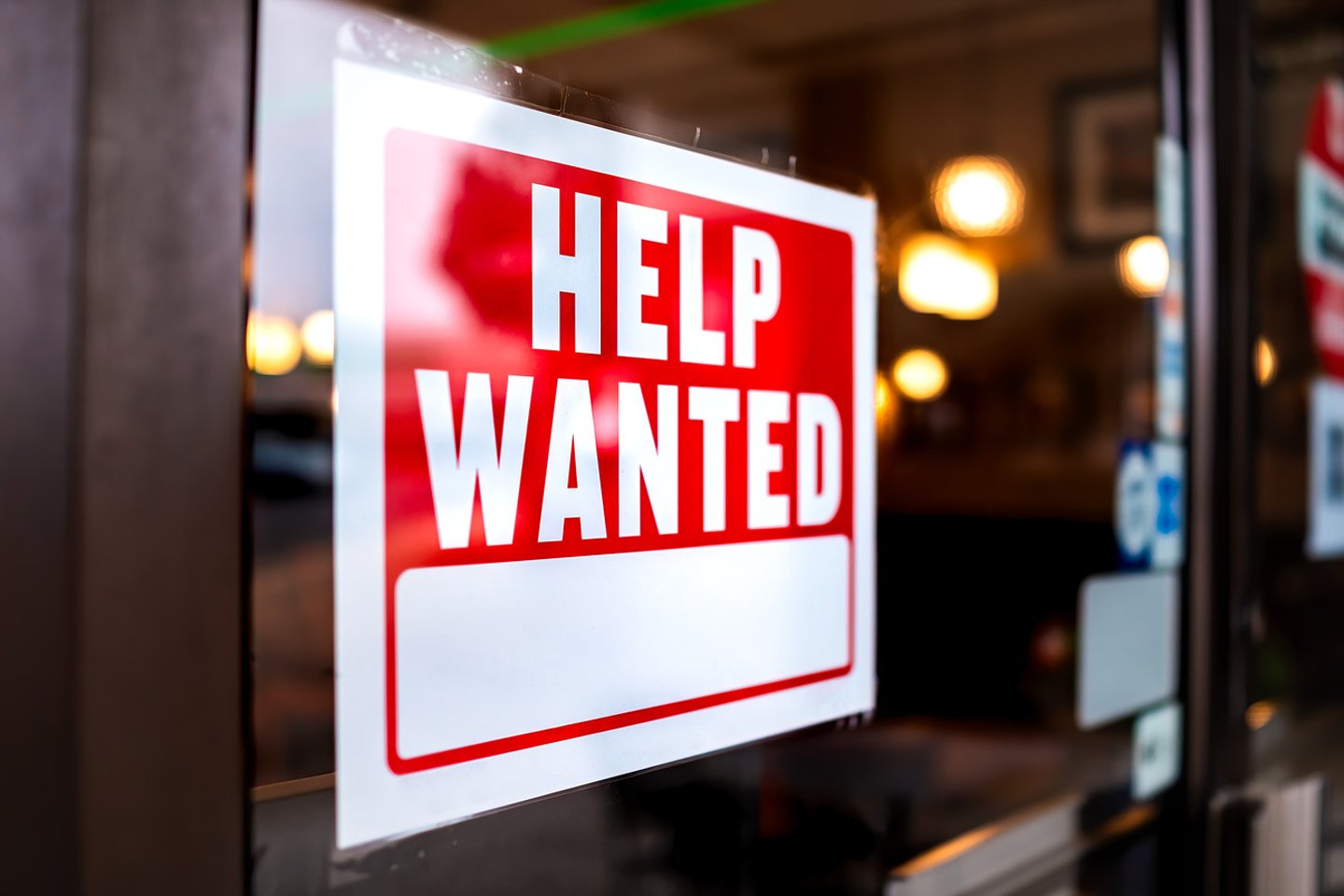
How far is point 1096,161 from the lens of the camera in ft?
13.0

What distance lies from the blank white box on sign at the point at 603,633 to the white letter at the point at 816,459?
0.02m

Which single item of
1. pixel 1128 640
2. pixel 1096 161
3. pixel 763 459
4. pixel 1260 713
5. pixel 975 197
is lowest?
pixel 1260 713

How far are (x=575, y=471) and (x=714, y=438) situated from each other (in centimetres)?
12

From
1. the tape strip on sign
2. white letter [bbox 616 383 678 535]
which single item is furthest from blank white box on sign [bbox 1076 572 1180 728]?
white letter [bbox 616 383 678 535]

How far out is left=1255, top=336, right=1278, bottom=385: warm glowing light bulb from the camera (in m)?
1.38

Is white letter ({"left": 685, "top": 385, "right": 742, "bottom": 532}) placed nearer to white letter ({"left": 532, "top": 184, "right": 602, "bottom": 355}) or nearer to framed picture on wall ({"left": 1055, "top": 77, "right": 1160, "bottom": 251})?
white letter ({"left": 532, "top": 184, "right": 602, "bottom": 355})

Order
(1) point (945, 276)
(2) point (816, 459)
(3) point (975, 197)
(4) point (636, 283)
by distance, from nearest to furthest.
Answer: (4) point (636, 283) → (2) point (816, 459) → (1) point (945, 276) → (3) point (975, 197)

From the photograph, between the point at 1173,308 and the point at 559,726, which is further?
the point at 1173,308

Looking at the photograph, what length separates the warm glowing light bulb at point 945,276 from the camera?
109 inches

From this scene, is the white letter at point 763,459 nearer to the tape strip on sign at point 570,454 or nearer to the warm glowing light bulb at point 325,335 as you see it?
the tape strip on sign at point 570,454

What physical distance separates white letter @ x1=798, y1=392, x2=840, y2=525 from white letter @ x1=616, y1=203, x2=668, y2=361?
0.15 m

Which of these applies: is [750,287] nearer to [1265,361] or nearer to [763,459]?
[763,459]

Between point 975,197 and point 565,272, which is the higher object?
point 975,197

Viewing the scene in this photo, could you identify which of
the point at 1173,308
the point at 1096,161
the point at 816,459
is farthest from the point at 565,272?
the point at 1096,161
